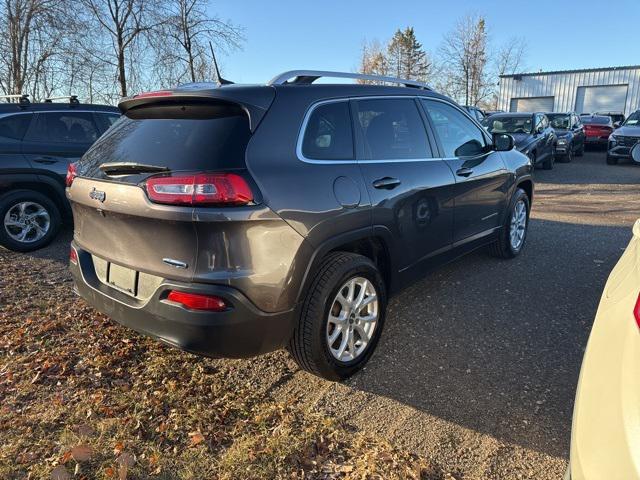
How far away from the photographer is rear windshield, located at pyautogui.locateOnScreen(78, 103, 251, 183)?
2.37 metres

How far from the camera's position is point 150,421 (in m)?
2.64

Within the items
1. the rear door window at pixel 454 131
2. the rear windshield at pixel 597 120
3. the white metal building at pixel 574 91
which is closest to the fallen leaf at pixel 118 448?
the rear door window at pixel 454 131

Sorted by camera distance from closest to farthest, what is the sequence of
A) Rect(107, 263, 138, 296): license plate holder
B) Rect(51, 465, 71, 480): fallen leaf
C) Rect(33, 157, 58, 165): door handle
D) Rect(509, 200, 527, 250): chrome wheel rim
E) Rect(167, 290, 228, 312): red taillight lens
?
Rect(51, 465, 71, 480): fallen leaf, Rect(167, 290, 228, 312): red taillight lens, Rect(107, 263, 138, 296): license plate holder, Rect(509, 200, 527, 250): chrome wheel rim, Rect(33, 157, 58, 165): door handle

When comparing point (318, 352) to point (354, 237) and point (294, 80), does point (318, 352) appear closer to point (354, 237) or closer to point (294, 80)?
point (354, 237)

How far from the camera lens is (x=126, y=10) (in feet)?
54.9

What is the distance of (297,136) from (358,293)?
42.6 inches

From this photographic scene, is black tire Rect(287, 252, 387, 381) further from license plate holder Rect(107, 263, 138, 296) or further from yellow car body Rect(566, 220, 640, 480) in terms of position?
yellow car body Rect(566, 220, 640, 480)

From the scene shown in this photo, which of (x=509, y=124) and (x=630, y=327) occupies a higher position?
(x=509, y=124)

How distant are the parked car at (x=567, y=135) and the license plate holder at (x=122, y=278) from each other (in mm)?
15770

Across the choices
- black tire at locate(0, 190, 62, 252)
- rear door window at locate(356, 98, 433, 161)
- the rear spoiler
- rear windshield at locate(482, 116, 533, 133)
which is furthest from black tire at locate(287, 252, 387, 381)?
rear windshield at locate(482, 116, 533, 133)

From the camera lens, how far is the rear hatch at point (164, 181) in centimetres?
231

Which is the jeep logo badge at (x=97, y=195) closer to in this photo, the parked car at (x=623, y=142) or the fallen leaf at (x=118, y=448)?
the fallen leaf at (x=118, y=448)

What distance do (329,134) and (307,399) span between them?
163 cm

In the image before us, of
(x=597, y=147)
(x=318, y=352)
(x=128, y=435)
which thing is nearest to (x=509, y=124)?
(x=597, y=147)
